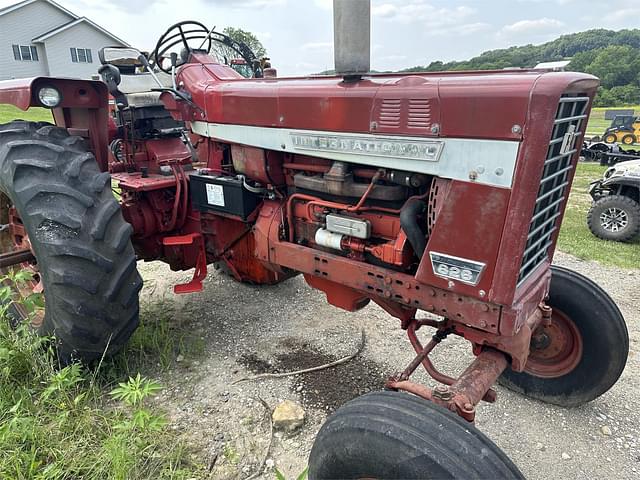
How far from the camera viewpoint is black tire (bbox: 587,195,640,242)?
20.0ft

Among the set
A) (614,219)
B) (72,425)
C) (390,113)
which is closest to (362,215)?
(390,113)

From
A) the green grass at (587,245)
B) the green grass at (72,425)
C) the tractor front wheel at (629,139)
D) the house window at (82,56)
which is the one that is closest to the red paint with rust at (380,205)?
the green grass at (72,425)

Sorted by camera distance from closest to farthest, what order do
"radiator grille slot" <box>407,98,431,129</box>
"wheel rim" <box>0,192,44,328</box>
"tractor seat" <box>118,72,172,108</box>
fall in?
"radiator grille slot" <box>407,98,431,129</box> < "wheel rim" <box>0,192,44,328</box> < "tractor seat" <box>118,72,172,108</box>

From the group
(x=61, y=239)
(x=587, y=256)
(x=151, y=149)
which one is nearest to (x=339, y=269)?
(x=61, y=239)

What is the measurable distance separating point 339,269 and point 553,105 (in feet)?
3.88

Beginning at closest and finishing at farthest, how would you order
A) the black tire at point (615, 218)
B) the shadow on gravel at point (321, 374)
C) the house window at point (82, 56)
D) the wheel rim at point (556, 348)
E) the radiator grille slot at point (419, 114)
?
the radiator grille slot at point (419, 114) → the wheel rim at point (556, 348) → the shadow on gravel at point (321, 374) → the black tire at point (615, 218) → the house window at point (82, 56)

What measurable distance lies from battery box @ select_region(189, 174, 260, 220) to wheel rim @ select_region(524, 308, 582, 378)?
Result: 5.83 feet

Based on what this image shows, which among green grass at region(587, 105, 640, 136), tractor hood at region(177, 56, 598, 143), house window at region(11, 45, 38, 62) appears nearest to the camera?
tractor hood at region(177, 56, 598, 143)

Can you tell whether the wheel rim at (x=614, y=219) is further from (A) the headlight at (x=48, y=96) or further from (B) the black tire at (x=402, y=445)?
(A) the headlight at (x=48, y=96)

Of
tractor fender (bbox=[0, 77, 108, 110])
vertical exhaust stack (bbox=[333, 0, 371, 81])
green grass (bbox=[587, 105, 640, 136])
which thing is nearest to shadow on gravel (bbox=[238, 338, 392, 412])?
vertical exhaust stack (bbox=[333, 0, 371, 81])

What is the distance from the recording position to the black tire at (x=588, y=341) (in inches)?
102

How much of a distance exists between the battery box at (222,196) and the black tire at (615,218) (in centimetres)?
529

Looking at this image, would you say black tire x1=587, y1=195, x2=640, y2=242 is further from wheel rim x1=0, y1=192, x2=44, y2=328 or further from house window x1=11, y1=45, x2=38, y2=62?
house window x1=11, y1=45, x2=38, y2=62

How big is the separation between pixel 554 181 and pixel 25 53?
113ft
